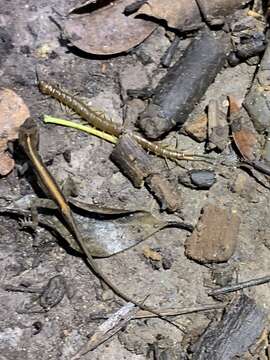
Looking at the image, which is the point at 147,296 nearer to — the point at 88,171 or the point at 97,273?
the point at 97,273

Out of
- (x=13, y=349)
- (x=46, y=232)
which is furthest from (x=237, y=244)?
(x=13, y=349)

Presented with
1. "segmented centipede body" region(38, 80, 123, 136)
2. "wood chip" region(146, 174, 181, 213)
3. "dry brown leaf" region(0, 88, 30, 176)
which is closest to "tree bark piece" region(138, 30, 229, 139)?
"segmented centipede body" region(38, 80, 123, 136)

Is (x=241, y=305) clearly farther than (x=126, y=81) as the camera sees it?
No

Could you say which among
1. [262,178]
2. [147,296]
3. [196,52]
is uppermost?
[196,52]

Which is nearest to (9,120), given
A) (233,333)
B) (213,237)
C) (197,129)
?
(197,129)

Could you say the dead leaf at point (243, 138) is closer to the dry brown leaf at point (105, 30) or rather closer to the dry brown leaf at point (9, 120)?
the dry brown leaf at point (105, 30)

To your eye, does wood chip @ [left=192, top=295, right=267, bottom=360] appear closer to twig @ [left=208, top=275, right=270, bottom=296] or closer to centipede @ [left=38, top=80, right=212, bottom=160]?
twig @ [left=208, top=275, right=270, bottom=296]

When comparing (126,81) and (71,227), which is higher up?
(126,81)
